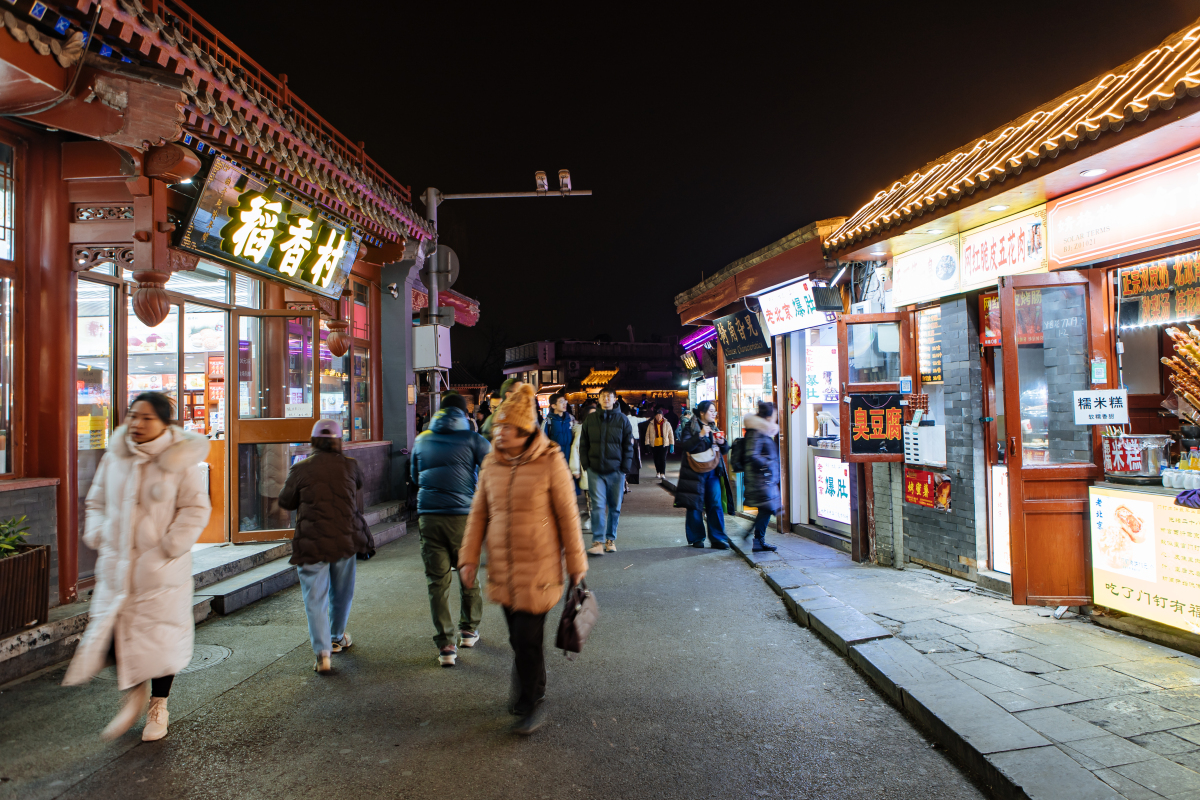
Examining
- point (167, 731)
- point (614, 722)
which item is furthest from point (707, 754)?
point (167, 731)

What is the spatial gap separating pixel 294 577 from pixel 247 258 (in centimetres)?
370

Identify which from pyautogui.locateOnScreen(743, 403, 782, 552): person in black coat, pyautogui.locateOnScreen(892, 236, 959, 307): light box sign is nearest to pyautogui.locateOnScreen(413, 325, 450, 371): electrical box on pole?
pyautogui.locateOnScreen(743, 403, 782, 552): person in black coat

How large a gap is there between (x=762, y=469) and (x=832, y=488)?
4.41ft

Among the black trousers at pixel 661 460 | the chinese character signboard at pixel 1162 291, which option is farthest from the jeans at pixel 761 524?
the black trousers at pixel 661 460

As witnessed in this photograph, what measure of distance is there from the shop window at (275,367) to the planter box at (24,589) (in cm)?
390

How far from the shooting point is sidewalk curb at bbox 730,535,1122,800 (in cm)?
297

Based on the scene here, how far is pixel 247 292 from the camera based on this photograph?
30.8 feet

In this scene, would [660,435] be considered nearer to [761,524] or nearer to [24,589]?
[761,524]

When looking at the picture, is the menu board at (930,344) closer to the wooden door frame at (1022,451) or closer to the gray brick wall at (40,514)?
the wooden door frame at (1022,451)

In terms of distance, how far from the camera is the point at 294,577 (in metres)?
7.54

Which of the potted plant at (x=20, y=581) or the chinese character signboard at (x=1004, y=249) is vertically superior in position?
the chinese character signboard at (x=1004, y=249)

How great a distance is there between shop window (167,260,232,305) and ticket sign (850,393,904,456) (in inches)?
314

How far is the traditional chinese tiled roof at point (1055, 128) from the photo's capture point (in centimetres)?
410

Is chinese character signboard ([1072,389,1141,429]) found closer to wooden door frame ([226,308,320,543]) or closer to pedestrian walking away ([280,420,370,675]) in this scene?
pedestrian walking away ([280,420,370,675])
